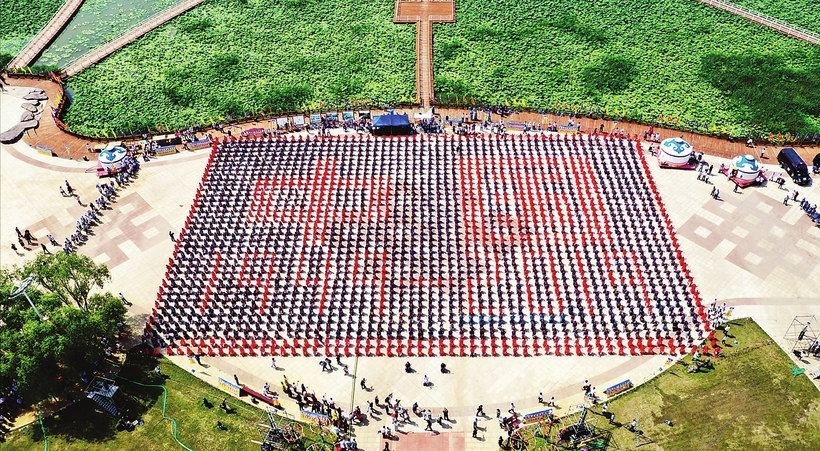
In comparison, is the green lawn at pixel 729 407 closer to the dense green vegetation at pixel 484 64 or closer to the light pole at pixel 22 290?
the dense green vegetation at pixel 484 64

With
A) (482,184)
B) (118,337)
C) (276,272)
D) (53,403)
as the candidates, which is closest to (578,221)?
(482,184)

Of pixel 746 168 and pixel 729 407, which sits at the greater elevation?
pixel 746 168

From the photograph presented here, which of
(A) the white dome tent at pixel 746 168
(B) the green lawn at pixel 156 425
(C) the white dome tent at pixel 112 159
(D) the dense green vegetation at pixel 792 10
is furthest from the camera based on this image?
(D) the dense green vegetation at pixel 792 10

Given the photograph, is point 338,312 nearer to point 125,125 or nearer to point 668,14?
point 125,125

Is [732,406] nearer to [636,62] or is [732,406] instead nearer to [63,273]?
[63,273]

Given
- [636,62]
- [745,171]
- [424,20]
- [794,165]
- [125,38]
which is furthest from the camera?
[424,20]

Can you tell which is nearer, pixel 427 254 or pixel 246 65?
pixel 427 254

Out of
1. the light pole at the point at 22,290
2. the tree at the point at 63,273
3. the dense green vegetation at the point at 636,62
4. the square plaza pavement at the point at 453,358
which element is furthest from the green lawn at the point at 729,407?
the light pole at the point at 22,290

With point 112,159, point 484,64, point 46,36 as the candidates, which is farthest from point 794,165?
point 46,36
